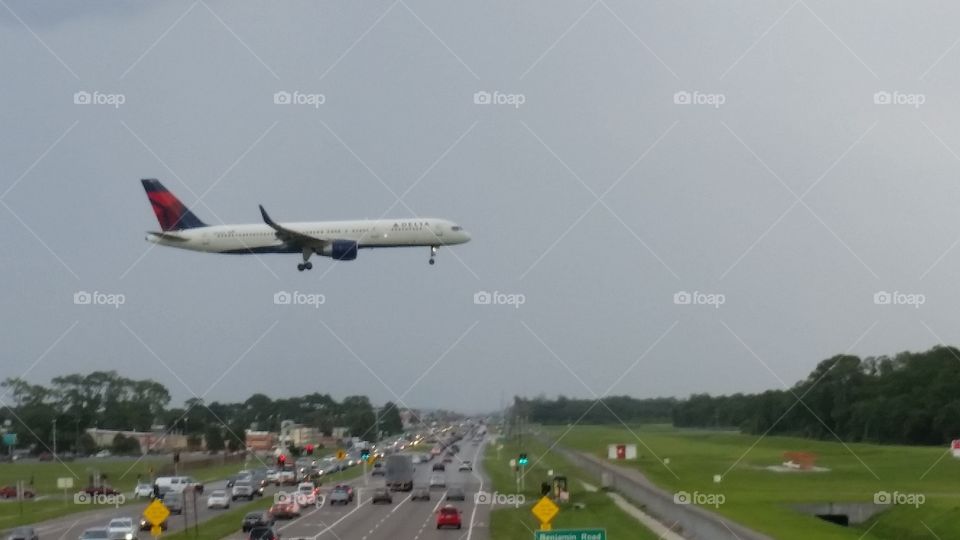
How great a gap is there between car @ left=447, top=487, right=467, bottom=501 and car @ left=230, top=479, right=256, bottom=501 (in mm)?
10428

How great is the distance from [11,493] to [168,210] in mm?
29814

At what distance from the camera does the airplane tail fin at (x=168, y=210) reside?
83438 mm

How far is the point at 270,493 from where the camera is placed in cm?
6494

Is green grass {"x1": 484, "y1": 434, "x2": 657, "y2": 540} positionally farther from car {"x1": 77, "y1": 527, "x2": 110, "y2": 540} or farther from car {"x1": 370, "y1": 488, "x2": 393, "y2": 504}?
car {"x1": 77, "y1": 527, "x2": 110, "y2": 540}

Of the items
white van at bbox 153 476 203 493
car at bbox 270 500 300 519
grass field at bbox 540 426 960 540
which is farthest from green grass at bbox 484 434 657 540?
white van at bbox 153 476 203 493

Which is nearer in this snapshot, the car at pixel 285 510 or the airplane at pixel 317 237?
the car at pixel 285 510

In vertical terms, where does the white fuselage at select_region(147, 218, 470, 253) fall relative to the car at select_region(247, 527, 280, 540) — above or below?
above

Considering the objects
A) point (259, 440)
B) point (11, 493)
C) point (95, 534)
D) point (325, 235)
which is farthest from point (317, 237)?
point (95, 534)

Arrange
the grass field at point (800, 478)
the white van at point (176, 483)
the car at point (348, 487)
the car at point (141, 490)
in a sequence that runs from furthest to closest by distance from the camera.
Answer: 1. the car at point (348, 487)
2. the white van at point (176, 483)
3. the car at point (141, 490)
4. the grass field at point (800, 478)

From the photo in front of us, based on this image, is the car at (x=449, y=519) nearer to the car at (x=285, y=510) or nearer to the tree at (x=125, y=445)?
the car at (x=285, y=510)

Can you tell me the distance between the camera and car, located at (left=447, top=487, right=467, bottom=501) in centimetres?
5522

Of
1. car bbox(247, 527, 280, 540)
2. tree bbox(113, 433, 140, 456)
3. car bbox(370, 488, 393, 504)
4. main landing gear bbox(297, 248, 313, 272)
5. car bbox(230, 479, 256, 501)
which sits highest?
main landing gear bbox(297, 248, 313, 272)
